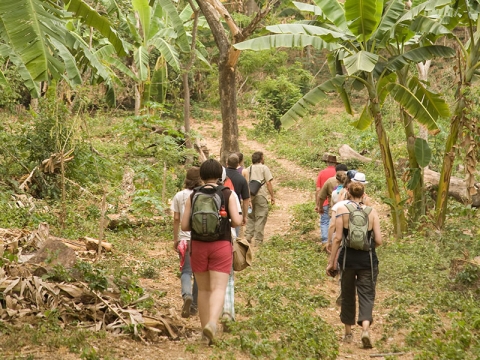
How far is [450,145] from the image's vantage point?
11562 mm

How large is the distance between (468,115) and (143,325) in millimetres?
7458

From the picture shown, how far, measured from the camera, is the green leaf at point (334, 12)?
1107 cm

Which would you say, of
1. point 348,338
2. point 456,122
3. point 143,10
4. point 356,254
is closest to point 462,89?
point 456,122

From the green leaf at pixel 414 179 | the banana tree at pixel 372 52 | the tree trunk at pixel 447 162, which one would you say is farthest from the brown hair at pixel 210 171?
the green leaf at pixel 414 179

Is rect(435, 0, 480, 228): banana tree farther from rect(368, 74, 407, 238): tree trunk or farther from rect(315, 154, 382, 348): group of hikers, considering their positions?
rect(315, 154, 382, 348): group of hikers

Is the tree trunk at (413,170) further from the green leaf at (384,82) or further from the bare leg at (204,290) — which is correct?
the bare leg at (204,290)

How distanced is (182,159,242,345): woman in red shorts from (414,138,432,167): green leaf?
685cm

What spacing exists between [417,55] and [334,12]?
157cm

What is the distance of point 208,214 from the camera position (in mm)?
5512

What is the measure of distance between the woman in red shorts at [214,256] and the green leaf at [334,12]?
20.2 feet

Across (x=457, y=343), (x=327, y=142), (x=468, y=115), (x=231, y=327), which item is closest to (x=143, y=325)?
(x=231, y=327)

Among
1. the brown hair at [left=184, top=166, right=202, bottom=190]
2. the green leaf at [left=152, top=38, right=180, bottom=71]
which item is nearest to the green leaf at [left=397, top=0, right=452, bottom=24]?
the brown hair at [left=184, top=166, right=202, bottom=190]

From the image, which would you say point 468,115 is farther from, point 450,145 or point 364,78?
point 364,78

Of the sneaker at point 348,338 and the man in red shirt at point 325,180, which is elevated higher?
the man in red shirt at point 325,180
